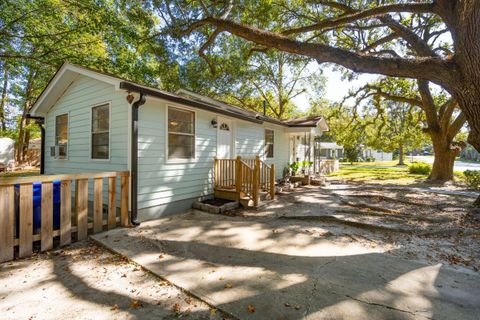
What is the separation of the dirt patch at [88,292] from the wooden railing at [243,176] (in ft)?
13.0

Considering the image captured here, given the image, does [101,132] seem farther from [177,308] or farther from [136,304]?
[177,308]

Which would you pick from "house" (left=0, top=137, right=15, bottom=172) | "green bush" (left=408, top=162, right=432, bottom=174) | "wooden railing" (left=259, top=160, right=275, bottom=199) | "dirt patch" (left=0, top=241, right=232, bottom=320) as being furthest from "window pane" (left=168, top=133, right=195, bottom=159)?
"house" (left=0, top=137, right=15, bottom=172)

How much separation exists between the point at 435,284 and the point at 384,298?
879mm

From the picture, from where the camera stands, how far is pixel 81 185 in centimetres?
443

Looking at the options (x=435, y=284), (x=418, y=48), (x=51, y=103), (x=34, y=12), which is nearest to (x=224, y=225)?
(x=435, y=284)

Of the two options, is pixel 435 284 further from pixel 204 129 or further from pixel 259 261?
pixel 204 129

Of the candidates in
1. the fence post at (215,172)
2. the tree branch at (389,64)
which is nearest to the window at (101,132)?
the fence post at (215,172)

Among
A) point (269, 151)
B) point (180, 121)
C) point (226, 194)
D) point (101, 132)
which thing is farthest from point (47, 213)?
point (269, 151)

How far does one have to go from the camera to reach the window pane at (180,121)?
622 centimetres

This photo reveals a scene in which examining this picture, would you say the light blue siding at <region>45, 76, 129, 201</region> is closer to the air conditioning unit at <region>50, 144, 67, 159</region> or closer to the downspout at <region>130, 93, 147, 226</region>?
the air conditioning unit at <region>50, 144, 67, 159</region>

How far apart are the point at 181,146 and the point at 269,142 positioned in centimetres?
548

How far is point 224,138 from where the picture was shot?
26.6ft

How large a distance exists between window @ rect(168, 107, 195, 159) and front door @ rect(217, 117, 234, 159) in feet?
3.95

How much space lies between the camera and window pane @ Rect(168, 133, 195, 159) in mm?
6220
